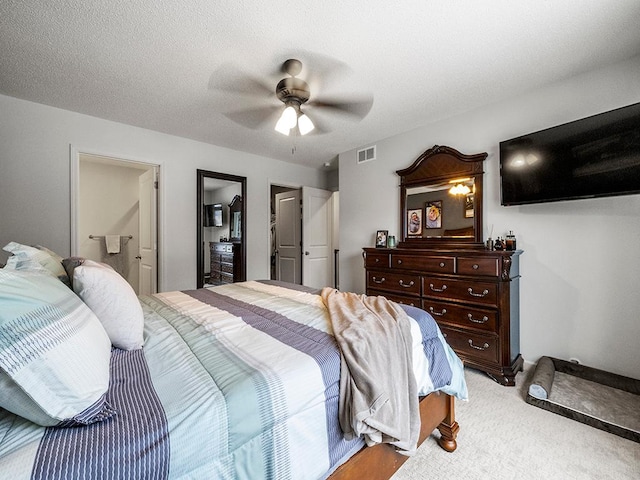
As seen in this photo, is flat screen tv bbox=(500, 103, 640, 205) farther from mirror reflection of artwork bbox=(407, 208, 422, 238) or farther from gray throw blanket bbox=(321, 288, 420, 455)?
gray throw blanket bbox=(321, 288, 420, 455)

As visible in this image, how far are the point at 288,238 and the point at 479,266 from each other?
A: 132 inches

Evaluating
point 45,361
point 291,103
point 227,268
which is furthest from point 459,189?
point 227,268

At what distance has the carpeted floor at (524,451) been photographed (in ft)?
4.61

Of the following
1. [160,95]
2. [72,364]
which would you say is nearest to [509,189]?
[72,364]

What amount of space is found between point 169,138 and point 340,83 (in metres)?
2.36

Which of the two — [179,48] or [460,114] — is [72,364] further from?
[460,114]

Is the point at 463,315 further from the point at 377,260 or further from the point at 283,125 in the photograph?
the point at 283,125

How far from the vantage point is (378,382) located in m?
1.02

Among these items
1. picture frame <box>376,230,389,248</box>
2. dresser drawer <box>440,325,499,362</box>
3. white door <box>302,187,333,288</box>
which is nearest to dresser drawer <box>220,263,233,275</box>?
white door <box>302,187,333,288</box>

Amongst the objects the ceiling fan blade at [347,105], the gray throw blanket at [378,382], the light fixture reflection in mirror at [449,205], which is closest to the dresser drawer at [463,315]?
the light fixture reflection in mirror at [449,205]

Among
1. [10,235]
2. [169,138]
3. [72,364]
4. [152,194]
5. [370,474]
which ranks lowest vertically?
[370,474]

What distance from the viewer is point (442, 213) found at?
3.05m

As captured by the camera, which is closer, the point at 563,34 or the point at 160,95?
the point at 563,34

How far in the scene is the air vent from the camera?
3.75m
